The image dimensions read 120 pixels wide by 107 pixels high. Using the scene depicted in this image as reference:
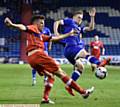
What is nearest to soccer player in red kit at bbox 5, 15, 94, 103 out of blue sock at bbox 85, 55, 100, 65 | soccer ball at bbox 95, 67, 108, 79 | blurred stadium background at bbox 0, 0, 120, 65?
soccer ball at bbox 95, 67, 108, 79

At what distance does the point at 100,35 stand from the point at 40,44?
113 ft

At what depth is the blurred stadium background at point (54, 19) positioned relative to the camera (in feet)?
139

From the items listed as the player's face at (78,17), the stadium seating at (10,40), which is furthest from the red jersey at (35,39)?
the stadium seating at (10,40)

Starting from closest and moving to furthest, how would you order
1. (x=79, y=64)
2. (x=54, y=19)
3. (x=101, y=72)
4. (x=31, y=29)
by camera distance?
(x=31, y=29)
(x=101, y=72)
(x=79, y=64)
(x=54, y=19)

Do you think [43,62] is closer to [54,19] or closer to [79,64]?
[79,64]

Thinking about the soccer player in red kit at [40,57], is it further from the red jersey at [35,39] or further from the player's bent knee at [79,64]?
the player's bent knee at [79,64]

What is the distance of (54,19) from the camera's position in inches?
1768

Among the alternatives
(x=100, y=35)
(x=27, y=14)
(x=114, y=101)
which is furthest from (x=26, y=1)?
(x=114, y=101)

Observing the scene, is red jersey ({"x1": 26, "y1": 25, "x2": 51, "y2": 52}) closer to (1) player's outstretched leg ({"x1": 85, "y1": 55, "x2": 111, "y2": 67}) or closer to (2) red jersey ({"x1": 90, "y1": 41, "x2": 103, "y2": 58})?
(1) player's outstretched leg ({"x1": 85, "y1": 55, "x2": 111, "y2": 67})

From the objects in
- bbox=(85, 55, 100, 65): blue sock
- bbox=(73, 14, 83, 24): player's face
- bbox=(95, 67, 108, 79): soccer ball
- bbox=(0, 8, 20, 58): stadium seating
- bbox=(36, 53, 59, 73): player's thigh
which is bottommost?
bbox=(0, 8, 20, 58): stadium seating

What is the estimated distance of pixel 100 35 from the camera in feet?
146

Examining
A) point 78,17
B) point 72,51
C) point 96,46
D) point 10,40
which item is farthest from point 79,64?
point 10,40

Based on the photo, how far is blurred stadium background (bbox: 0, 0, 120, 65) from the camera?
4250cm

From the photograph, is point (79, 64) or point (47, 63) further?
point (79, 64)
